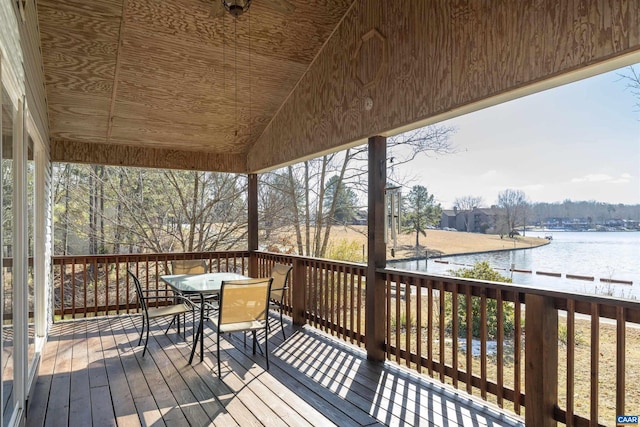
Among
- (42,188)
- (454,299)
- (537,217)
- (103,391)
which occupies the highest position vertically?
(42,188)

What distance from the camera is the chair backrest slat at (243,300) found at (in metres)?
3.65

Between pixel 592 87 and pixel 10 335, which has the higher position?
pixel 592 87

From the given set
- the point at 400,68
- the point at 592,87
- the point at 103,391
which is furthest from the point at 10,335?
the point at 592,87

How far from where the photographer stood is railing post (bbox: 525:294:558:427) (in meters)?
2.67

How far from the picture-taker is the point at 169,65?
4.83 m

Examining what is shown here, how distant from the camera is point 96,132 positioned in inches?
230

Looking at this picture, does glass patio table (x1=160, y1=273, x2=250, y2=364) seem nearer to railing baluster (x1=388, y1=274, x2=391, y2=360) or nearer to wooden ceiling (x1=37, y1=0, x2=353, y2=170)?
railing baluster (x1=388, y1=274, x2=391, y2=360)

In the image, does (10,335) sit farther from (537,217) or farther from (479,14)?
(537,217)

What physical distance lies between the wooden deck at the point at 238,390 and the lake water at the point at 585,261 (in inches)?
49.9

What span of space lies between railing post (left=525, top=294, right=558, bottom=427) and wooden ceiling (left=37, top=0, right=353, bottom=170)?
10.1ft

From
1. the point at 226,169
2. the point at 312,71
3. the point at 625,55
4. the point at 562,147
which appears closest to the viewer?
the point at 625,55

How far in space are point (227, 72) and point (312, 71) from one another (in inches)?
42.6

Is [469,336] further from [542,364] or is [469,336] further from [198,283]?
[198,283]

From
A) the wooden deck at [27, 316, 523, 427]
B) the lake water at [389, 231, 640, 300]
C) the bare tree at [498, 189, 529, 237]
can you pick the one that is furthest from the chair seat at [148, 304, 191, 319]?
the bare tree at [498, 189, 529, 237]
